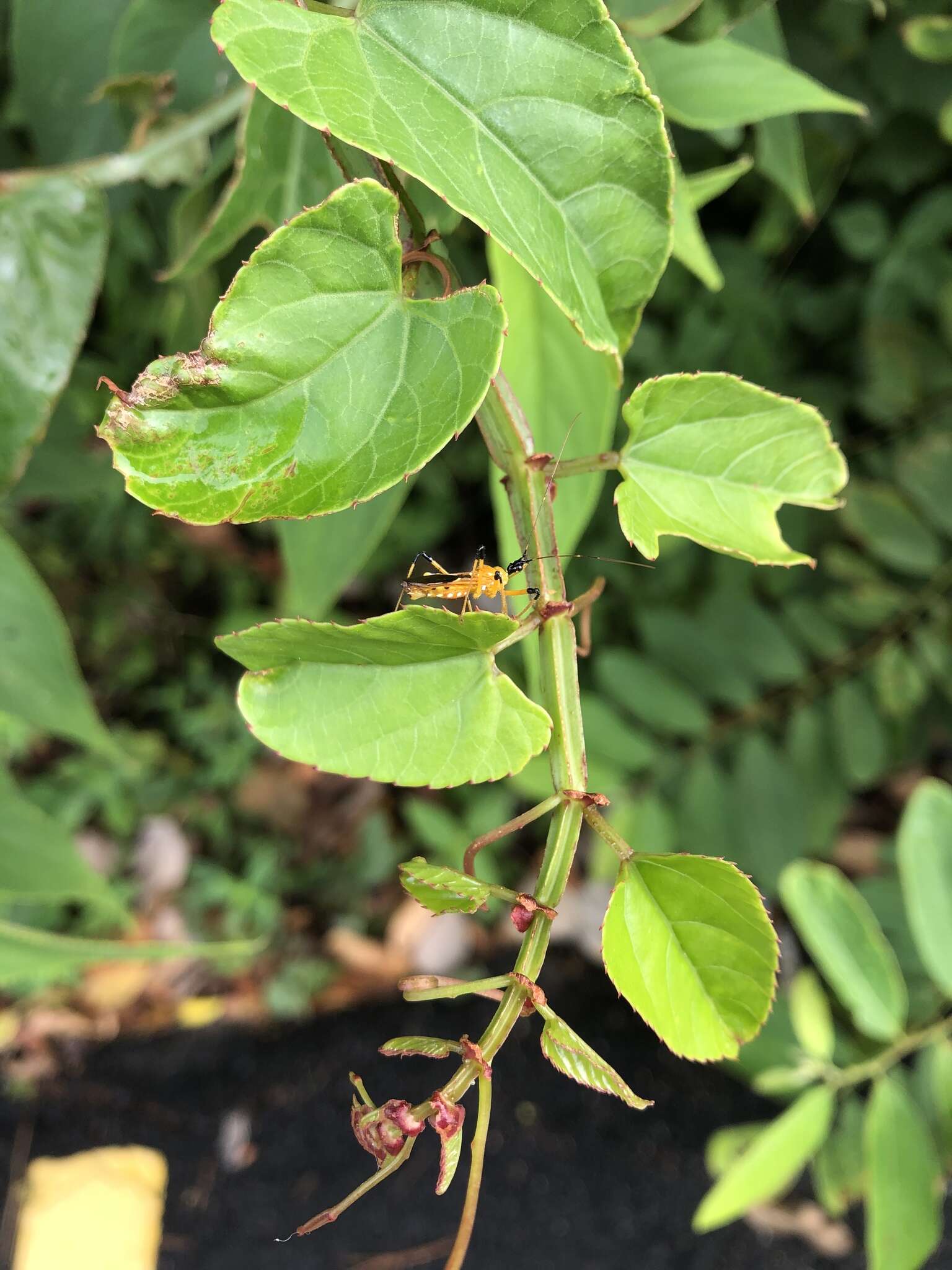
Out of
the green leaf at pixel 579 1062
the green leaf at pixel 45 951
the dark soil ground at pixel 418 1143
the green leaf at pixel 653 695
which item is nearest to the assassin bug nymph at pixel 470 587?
the green leaf at pixel 579 1062

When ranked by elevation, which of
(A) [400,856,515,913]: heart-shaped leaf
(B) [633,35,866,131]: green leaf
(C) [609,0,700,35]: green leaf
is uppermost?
(C) [609,0,700,35]: green leaf

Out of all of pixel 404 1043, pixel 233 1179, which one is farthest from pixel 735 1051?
pixel 233 1179

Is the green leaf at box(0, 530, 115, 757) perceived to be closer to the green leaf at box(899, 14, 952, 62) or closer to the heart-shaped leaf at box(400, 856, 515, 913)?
the heart-shaped leaf at box(400, 856, 515, 913)

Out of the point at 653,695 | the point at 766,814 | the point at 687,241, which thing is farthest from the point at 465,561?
Result: the point at 687,241

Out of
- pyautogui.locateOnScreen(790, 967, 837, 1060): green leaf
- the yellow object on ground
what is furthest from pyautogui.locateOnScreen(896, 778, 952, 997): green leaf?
the yellow object on ground

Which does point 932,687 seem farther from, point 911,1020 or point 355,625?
point 355,625

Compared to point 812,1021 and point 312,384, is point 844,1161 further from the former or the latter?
point 312,384

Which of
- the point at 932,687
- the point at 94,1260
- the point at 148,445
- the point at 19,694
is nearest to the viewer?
the point at 148,445
